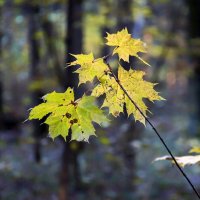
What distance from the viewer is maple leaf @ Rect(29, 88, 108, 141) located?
140 cm

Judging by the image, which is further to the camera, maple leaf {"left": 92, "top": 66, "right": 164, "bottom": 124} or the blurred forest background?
the blurred forest background

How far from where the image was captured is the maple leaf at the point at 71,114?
1402 mm

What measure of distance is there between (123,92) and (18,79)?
49.8 feet

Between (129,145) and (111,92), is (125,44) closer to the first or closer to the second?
(111,92)

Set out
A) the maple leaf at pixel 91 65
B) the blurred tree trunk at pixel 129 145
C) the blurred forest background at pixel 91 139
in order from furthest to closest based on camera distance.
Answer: the blurred tree trunk at pixel 129 145 → the blurred forest background at pixel 91 139 → the maple leaf at pixel 91 65

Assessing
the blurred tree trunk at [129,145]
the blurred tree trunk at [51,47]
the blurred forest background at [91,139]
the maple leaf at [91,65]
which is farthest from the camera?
the blurred tree trunk at [129,145]

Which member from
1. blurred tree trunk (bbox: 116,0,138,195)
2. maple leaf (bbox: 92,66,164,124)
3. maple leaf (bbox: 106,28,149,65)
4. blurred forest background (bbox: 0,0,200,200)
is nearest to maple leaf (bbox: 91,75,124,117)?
maple leaf (bbox: 92,66,164,124)

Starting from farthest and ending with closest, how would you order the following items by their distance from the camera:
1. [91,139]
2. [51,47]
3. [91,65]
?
[91,139] → [51,47] → [91,65]

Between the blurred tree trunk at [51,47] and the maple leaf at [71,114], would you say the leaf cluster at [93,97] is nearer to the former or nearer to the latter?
the maple leaf at [71,114]

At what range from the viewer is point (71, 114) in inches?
56.0

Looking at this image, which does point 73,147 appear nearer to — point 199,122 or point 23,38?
point 199,122

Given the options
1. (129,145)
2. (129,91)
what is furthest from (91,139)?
(129,91)

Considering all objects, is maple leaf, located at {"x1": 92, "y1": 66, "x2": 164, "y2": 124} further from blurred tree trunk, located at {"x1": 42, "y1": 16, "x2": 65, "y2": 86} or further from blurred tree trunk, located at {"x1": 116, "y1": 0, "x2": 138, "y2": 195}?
blurred tree trunk, located at {"x1": 116, "y1": 0, "x2": 138, "y2": 195}

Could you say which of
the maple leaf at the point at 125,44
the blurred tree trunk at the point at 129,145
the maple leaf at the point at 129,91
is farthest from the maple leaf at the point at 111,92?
the blurred tree trunk at the point at 129,145
